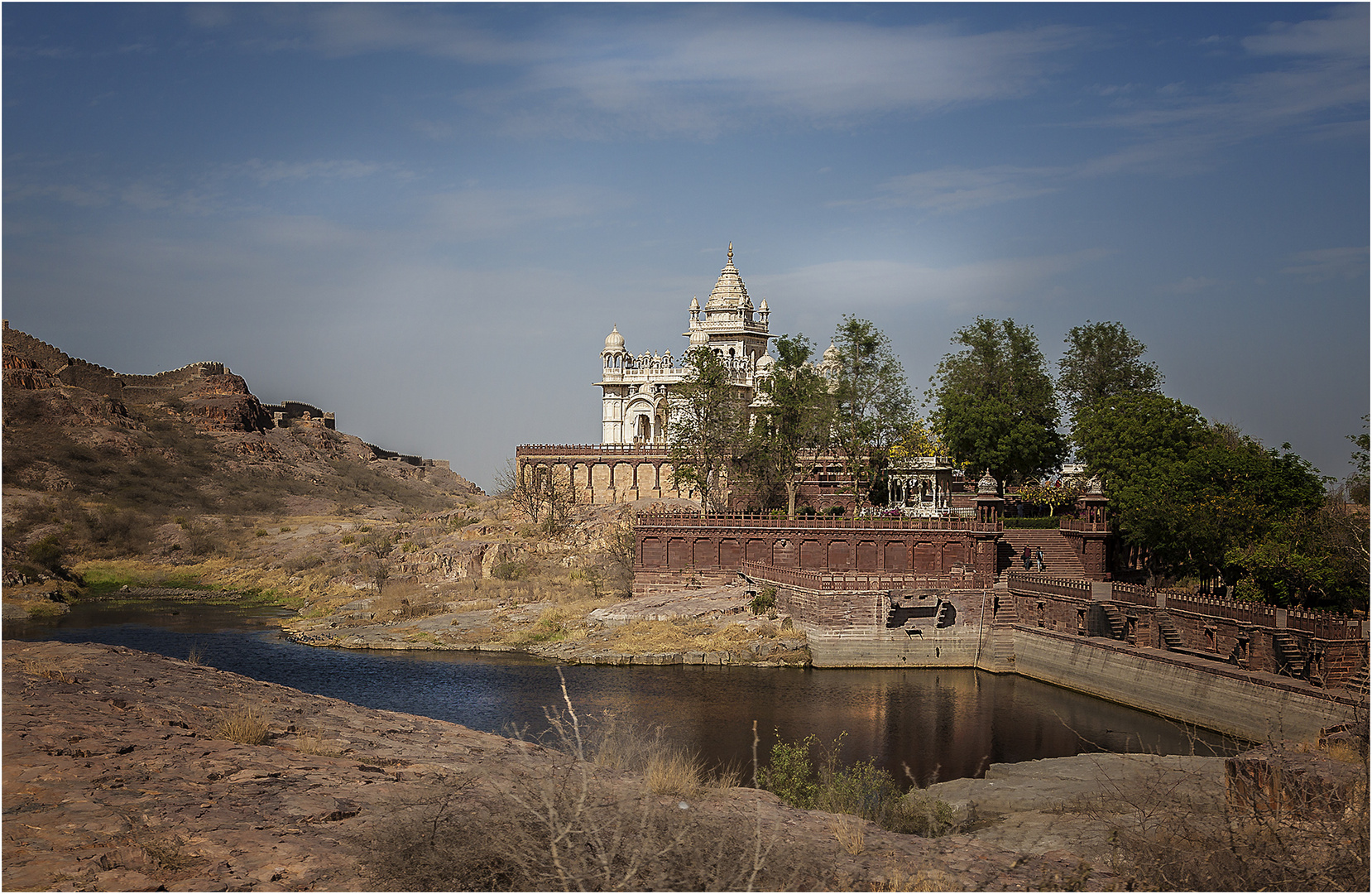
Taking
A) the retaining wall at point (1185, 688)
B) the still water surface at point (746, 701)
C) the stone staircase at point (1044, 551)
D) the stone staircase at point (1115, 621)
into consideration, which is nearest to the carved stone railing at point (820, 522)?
the stone staircase at point (1044, 551)

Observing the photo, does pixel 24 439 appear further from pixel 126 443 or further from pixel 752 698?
pixel 752 698

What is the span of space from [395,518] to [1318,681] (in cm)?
8128

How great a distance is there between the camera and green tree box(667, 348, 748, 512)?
217 ft

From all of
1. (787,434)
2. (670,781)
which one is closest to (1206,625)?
(670,781)

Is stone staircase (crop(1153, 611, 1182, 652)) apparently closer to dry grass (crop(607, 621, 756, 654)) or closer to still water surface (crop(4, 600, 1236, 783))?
still water surface (crop(4, 600, 1236, 783))

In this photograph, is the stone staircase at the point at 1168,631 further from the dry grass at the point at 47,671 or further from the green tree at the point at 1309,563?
the dry grass at the point at 47,671

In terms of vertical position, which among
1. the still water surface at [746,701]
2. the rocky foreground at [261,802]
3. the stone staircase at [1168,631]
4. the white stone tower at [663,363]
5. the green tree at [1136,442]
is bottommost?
the still water surface at [746,701]

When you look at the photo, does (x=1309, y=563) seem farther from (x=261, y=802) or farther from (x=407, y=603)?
(x=407, y=603)

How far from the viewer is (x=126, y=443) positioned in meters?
114

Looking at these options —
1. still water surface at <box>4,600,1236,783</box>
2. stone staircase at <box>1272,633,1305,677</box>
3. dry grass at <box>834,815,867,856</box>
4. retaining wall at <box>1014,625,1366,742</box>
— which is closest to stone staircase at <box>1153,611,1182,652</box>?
retaining wall at <box>1014,625,1366,742</box>

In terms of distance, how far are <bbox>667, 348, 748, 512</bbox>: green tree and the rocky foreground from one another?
144 ft

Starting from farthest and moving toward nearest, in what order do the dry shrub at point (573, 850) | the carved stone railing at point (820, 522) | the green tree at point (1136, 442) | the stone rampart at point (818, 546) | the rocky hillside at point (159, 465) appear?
the rocky hillside at point (159, 465)
the carved stone railing at point (820, 522)
the stone rampart at point (818, 546)
the green tree at point (1136, 442)
the dry shrub at point (573, 850)

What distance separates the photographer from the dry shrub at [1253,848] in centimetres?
1298

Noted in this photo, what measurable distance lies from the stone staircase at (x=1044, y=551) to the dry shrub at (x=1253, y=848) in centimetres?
3702
